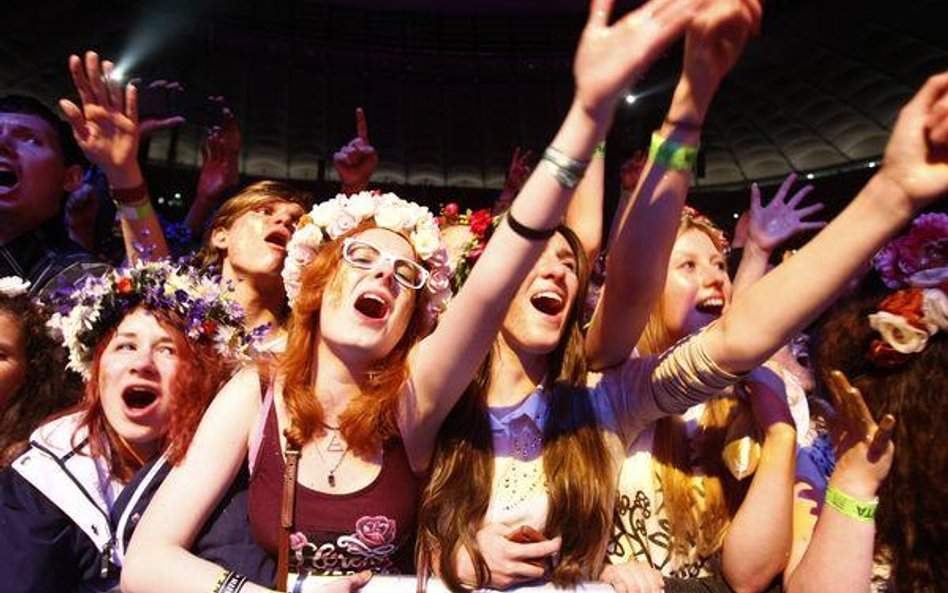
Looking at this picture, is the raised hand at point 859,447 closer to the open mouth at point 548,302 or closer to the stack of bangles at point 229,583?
the open mouth at point 548,302

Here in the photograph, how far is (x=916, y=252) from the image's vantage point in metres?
2.74

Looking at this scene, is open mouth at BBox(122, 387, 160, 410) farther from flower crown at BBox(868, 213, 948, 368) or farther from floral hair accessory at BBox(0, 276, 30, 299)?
flower crown at BBox(868, 213, 948, 368)

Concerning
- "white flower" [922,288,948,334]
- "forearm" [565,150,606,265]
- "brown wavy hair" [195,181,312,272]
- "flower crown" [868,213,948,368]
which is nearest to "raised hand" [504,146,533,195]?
"brown wavy hair" [195,181,312,272]

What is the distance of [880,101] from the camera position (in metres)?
16.7

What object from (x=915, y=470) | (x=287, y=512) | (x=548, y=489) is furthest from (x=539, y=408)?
(x=915, y=470)

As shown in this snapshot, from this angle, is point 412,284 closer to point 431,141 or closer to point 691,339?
point 691,339

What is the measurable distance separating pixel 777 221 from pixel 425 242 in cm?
154

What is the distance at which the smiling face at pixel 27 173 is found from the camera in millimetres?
3254

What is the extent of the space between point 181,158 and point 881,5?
16114 mm

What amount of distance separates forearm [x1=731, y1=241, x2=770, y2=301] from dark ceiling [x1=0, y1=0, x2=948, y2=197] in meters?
11.4

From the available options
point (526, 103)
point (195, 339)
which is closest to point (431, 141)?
point (526, 103)

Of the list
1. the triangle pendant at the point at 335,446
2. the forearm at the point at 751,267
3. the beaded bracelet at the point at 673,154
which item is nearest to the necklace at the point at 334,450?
the triangle pendant at the point at 335,446

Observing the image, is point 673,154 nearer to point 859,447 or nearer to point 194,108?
point 859,447

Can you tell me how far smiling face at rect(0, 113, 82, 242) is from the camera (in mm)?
3254
